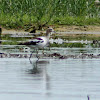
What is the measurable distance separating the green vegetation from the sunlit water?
2484 cm

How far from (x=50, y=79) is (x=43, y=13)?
31.3 m

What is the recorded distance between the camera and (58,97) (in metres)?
9.69

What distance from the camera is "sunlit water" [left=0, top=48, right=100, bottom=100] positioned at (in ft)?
32.8

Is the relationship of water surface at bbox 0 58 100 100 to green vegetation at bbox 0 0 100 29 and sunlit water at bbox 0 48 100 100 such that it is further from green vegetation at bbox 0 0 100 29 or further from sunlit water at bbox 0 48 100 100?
green vegetation at bbox 0 0 100 29

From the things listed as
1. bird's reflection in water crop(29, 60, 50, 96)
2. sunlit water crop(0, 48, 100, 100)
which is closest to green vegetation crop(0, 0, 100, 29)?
bird's reflection in water crop(29, 60, 50, 96)

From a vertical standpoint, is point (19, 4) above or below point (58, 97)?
above

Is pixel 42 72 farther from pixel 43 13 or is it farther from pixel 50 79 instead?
pixel 43 13

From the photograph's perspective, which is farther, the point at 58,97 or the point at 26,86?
the point at 26,86

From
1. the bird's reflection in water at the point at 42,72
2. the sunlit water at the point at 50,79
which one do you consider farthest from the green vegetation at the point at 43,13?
the sunlit water at the point at 50,79

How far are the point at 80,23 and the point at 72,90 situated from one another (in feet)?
108

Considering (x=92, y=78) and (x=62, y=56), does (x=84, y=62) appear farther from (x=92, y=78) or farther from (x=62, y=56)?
(x=92, y=78)

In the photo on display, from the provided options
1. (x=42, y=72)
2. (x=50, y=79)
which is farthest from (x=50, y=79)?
(x=42, y=72)

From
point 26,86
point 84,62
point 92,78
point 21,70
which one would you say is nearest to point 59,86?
point 26,86

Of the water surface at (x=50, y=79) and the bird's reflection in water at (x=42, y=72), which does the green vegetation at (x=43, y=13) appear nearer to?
the bird's reflection in water at (x=42, y=72)
